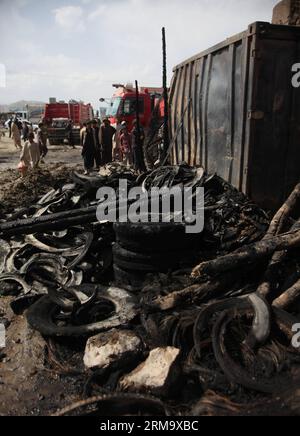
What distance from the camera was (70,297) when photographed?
3.87 meters

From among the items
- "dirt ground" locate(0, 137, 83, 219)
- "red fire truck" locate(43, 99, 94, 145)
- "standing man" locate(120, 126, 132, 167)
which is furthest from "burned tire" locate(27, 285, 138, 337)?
"red fire truck" locate(43, 99, 94, 145)

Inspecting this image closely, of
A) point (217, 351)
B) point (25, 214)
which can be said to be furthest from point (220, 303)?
point (25, 214)

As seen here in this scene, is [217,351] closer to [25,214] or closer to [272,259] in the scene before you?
[272,259]

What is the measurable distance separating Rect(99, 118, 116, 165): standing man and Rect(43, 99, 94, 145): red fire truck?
11.3 m

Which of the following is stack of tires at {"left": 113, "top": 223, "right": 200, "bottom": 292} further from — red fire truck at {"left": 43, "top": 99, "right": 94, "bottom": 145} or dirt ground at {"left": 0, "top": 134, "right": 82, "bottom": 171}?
red fire truck at {"left": 43, "top": 99, "right": 94, "bottom": 145}

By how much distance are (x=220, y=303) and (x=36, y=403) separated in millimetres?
1740

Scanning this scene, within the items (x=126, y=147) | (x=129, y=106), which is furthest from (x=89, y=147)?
(x=129, y=106)

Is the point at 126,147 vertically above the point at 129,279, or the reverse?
the point at 126,147

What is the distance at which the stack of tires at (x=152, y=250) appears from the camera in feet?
13.1

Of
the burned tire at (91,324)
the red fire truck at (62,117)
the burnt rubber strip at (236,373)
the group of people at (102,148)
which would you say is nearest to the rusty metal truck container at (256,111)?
the burned tire at (91,324)

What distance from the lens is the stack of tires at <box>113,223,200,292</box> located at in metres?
3.99

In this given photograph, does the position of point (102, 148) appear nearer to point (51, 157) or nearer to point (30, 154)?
point (30, 154)

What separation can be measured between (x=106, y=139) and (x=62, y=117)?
15104mm

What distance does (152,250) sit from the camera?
159 inches
